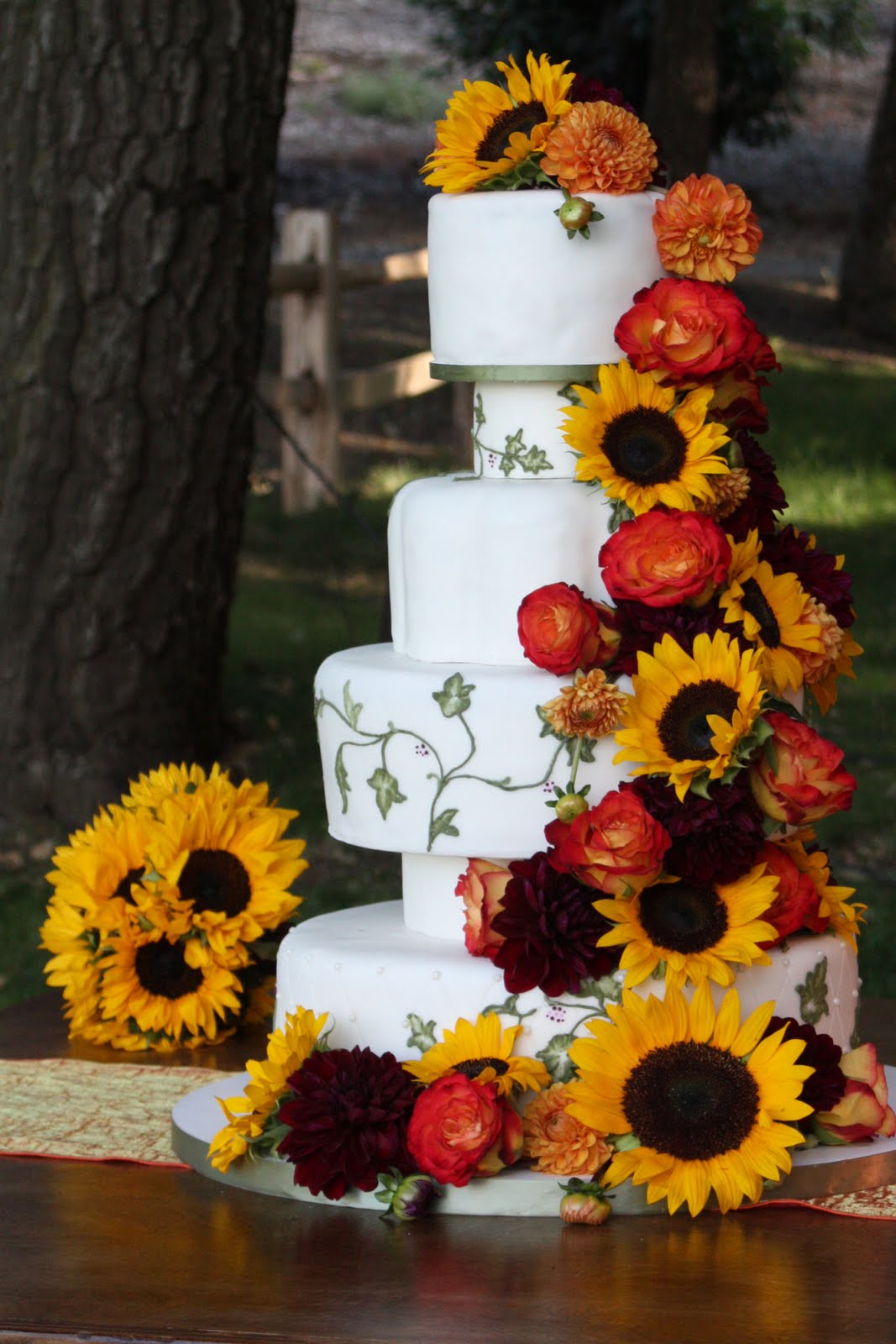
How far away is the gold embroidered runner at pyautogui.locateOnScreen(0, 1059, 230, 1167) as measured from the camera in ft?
7.93

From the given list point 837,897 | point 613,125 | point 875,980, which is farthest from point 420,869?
point 875,980

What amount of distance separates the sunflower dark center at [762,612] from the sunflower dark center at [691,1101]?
0.48 m

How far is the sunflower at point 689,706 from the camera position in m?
2.10

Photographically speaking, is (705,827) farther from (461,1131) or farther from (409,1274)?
(409,1274)

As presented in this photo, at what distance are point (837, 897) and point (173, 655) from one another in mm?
2326

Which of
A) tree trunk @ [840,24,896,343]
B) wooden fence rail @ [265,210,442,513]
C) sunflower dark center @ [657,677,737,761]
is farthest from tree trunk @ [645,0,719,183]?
tree trunk @ [840,24,896,343]

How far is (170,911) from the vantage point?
9.14ft

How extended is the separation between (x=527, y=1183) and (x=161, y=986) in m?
0.87

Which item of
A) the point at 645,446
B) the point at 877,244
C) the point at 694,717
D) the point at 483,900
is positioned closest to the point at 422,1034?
the point at 483,900

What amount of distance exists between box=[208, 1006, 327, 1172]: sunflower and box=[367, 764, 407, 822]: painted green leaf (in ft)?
0.88

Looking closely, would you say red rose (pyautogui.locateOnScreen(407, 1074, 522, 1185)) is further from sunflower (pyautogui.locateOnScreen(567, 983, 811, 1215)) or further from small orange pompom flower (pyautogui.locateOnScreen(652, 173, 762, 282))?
small orange pompom flower (pyautogui.locateOnScreen(652, 173, 762, 282))

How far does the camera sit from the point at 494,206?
227 centimetres

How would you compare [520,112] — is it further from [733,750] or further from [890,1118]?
[890,1118]

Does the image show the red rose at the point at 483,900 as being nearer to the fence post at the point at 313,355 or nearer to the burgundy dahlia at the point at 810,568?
the burgundy dahlia at the point at 810,568
